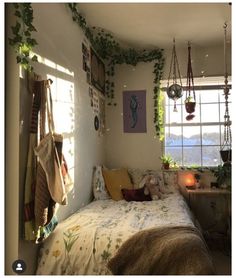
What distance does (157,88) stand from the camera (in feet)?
12.0

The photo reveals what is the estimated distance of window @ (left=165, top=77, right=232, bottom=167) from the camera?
371cm

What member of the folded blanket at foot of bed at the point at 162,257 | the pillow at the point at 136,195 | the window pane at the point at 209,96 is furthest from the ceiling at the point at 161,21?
the folded blanket at foot of bed at the point at 162,257

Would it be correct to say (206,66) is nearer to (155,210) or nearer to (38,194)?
(155,210)

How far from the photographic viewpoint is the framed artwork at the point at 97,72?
314 cm

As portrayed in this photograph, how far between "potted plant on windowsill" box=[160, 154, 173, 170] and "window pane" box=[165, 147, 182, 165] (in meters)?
0.10

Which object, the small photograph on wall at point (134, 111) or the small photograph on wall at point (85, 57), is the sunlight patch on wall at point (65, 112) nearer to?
the small photograph on wall at point (85, 57)

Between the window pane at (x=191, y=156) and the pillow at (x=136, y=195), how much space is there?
975 mm

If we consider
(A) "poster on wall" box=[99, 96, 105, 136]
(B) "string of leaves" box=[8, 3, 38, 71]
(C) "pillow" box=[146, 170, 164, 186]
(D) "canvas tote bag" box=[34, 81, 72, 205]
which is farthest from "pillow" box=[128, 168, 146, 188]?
(B) "string of leaves" box=[8, 3, 38, 71]

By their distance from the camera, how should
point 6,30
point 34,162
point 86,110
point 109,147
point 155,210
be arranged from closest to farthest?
1. point 6,30
2. point 34,162
3. point 155,210
4. point 86,110
5. point 109,147

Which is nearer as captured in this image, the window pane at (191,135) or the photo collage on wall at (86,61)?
the photo collage on wall at (86,61)

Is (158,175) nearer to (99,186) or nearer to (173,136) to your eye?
(173,136)
